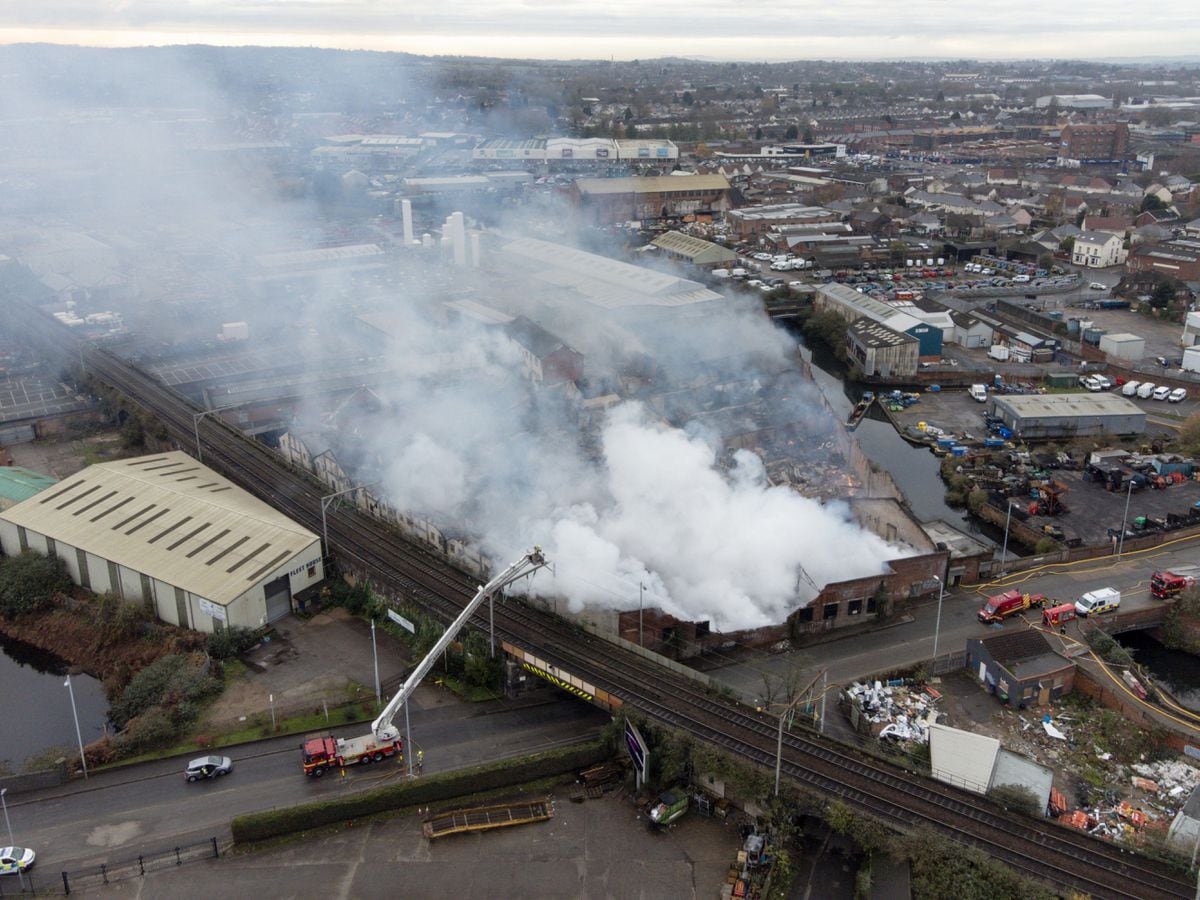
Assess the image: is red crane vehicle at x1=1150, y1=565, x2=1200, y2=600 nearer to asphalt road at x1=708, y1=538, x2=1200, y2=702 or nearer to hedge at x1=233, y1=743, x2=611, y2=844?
asphalt road at x1=708, y1=538, x2=1200, y2=702

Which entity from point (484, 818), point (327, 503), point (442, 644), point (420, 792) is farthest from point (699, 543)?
point (327, 503)

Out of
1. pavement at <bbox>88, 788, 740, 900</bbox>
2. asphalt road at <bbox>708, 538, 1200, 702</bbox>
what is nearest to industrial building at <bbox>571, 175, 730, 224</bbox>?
asphalt road at <bbox>708, 538, 1200, 702</bbox>

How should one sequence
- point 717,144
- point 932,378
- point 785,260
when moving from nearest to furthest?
point 932,378
point 785,260
point 717,144

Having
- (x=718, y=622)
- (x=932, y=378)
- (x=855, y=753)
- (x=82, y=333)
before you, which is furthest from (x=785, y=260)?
(x=855, y=753)

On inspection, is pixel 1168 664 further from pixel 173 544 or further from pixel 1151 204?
pixel 1151 204

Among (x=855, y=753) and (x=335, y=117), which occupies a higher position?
(x=335, y=117)

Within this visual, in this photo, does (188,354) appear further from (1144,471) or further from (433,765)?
(1144,471)

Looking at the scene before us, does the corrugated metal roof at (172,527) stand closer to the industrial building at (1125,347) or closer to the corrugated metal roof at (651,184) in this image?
the industrial building at (1125,347)
